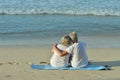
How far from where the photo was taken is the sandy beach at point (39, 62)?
9219 millimetres

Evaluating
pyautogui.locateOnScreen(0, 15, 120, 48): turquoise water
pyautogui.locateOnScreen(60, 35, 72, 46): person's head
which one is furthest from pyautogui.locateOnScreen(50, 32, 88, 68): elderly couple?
pyautogui.locateOnScreen(0, 15, 120, 48): turquoise water

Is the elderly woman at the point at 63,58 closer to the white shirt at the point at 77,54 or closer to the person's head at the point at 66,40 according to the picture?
the person's head at the point at 66,40

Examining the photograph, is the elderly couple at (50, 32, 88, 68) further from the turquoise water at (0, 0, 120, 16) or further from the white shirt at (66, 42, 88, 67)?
the turquoise water at (0, 0, 120, 16)

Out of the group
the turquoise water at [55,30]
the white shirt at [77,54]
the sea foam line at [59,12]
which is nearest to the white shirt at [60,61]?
the white shirt at [77,54]

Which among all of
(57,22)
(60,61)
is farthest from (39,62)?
(57,22)

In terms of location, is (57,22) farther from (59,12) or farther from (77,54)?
(77,54)

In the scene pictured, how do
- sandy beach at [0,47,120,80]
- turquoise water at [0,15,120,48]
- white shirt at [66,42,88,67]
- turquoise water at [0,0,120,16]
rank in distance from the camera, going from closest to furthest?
1. sandy beach at [0,47,120,80]
2. white shirt at [66,42,88,67]
3. turquoise water at [0,15,120,48]
4. turquoise water at [0,0,120,16]

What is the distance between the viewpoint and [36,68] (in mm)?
9992

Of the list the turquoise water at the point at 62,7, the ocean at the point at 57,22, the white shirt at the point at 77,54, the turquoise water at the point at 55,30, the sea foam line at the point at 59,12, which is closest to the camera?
the white shirt at the point at 77,54

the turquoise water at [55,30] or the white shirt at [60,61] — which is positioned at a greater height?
Answer: the white shirt at [60,61]

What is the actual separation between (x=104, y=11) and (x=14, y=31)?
319 inches

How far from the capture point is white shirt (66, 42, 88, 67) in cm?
1002

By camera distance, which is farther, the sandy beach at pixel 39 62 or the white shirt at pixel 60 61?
the white shirt at pixel 60 61

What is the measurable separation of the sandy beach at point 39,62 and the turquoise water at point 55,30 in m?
1.08
